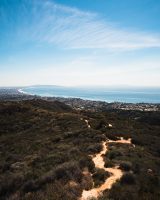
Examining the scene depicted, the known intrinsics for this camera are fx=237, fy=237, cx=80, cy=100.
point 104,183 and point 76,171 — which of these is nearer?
point 104,183

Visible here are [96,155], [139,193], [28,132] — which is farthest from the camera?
[28,132]

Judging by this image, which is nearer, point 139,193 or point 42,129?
point 139,193

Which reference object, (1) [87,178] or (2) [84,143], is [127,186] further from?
(2) [84,143]

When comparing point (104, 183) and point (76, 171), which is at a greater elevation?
point (76, 171)

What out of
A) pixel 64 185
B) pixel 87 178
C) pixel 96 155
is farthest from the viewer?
pixel 96 155

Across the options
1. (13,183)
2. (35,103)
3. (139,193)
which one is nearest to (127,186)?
(139,193)

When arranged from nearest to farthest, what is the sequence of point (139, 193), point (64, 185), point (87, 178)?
1. point (139, 193)
2. point (64, 185)
3. point (87, 178)

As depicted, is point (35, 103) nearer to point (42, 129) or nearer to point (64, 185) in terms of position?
point (42, 129)

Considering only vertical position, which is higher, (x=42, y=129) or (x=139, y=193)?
(x=139, y=193)

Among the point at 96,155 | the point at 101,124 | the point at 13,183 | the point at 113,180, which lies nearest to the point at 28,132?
the point at 101,124
